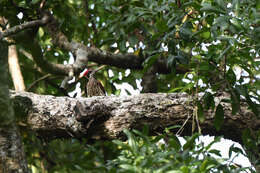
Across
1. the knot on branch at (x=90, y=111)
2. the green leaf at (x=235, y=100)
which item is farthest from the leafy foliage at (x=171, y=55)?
the knot on branch at (x=90, y=111)

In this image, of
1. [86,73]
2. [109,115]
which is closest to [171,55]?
[109,115]

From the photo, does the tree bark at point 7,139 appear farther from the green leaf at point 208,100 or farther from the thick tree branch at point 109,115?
the green leaf at point 208,100

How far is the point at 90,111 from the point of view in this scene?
1.81 metres

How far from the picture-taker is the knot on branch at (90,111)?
180cm

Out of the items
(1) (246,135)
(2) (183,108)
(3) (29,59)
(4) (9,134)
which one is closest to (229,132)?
(2) (183,108)

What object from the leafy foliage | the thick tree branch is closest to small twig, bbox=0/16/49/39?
the leafy foliage

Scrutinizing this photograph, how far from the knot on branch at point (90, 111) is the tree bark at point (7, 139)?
0.46 metres

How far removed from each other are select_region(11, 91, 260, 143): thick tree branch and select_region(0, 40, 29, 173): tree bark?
0.47 meters

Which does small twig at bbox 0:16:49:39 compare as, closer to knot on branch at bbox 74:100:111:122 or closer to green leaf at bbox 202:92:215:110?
knot on branch at bbox 74:100:111:122

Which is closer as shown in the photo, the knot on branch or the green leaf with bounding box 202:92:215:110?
the green leaf with bounding box 202:92:215:110

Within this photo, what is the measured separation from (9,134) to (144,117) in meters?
0.73

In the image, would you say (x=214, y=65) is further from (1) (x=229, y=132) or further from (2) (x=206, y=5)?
(1) (x=229, y=132)

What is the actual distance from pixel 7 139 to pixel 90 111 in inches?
20.8

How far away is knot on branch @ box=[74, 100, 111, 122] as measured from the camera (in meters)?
1.80
